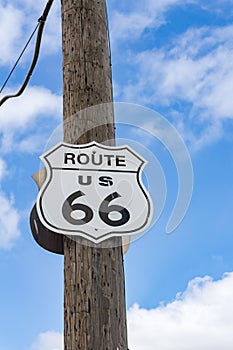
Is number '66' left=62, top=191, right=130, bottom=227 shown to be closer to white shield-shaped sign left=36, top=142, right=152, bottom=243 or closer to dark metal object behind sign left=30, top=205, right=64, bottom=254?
white shield-shaped sign left=36, top=142, right=152, bottom=243

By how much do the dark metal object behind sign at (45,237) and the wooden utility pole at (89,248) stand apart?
0.16ft

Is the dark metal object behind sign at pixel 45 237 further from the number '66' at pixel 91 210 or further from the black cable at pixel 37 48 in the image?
the black cable at pixel 37 48

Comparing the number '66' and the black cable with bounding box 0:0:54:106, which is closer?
the number '66'

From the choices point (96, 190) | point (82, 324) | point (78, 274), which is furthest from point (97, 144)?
point (82, 324)

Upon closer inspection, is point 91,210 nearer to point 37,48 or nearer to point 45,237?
point 45,237

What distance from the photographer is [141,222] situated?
2.80 metres

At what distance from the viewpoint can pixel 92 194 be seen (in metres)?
2.82

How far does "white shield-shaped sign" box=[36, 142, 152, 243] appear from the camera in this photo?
9.07 feet

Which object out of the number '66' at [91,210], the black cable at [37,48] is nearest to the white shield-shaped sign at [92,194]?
the number '66' at [91,210]

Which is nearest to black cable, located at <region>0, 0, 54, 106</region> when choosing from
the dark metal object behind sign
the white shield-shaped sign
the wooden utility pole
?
the wooden utility pole

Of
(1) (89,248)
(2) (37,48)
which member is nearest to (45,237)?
(1) (89,248)

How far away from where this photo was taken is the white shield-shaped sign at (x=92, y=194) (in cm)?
276

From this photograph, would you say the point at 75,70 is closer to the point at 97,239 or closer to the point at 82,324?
the point at 97,239

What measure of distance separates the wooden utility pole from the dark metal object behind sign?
5 centimetres
